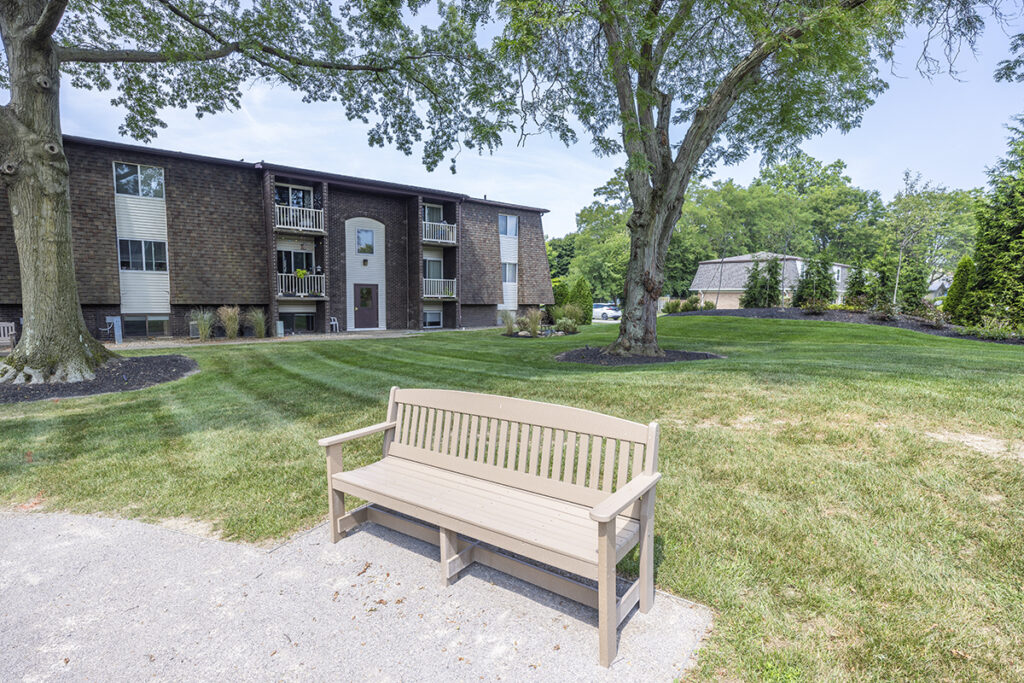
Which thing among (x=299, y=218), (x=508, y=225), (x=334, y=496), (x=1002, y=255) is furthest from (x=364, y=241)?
(x=1002, y=255)

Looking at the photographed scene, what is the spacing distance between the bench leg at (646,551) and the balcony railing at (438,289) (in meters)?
23.2

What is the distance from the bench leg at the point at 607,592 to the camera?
222cm

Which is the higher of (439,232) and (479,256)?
(439,232)

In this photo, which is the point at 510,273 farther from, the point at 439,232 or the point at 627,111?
the point at 627,111

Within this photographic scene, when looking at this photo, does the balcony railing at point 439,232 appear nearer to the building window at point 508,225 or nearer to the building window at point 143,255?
the building window at point 508,225

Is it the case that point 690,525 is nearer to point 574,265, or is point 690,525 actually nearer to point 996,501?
point 996,501

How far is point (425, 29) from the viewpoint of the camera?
11531 millimetres

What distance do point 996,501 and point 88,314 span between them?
2456cm

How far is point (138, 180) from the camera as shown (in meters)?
18.8

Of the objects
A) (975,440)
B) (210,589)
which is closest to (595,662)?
(210,589)

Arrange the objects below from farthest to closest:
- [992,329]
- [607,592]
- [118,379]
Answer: [992,329], [118,379], [607,592]

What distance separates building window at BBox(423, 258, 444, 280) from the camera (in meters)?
26.1

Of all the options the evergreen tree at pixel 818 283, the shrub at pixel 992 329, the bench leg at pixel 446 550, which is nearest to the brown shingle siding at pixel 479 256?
the evergreen tree at pixel 818 283

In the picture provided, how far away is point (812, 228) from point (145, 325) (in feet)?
187
